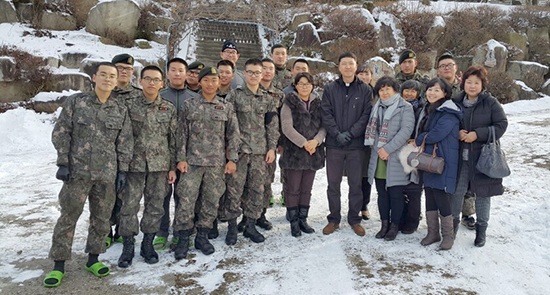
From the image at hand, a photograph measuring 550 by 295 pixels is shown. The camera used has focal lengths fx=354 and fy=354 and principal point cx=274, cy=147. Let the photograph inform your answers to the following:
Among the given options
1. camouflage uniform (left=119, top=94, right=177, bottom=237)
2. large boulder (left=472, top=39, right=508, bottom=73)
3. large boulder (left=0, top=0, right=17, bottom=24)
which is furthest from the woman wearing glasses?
large boulder (left=472, top=39, right=508, bottom=73)

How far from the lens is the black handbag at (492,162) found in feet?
11.6

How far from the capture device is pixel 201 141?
3664mm

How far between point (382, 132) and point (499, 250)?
5.59 ft

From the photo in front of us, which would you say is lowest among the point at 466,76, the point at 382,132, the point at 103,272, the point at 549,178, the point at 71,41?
the point at 103,272

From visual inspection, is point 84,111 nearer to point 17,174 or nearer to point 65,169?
point 65,169

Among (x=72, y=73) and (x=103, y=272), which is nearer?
(x=103, y=272)

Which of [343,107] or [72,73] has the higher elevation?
[72,73]

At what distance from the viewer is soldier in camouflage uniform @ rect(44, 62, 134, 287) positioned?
312 centimetres

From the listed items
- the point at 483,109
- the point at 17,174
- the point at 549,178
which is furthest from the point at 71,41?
the point at 549,178

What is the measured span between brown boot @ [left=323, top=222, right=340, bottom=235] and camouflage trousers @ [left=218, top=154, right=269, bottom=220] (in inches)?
32.1

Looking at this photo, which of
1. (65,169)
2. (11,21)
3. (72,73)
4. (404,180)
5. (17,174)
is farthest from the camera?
(11,21)

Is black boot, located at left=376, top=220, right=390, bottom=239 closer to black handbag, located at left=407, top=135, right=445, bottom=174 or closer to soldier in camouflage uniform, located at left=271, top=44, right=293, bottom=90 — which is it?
black handbag, located at left=407, top=135, right=445, bottom=174

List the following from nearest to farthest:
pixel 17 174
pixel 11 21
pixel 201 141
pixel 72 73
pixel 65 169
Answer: pixel 65 169
pixel 201 141
pixel 17 174
pixel 72 73
pixel 11 21

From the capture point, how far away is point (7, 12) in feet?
41.0
